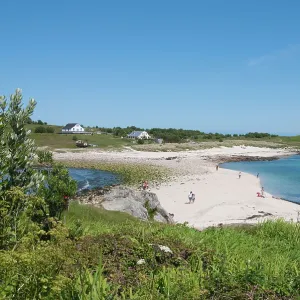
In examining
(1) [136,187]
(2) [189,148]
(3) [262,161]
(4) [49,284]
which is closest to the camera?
(4) [49,284]

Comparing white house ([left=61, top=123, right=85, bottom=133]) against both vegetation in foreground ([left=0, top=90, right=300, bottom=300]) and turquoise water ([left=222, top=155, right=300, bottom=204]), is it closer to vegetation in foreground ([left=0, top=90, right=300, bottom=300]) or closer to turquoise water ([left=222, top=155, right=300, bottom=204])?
turquoise water ([left=222, top=155, right=300, bottom=204])

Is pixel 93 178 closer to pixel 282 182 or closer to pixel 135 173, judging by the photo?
pixel 135 173

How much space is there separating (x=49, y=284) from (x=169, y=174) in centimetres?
5871

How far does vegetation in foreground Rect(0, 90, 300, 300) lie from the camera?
475cm

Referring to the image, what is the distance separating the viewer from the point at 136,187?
158 ft

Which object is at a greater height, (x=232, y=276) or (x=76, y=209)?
(x=232, y=276)

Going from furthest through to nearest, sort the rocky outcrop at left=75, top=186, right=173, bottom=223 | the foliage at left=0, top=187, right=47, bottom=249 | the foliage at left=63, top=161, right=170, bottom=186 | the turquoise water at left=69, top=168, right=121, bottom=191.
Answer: the foliage at left=63, top=161, right=170, bottom=186 → the turquoise water at left=69, top=168, right=121, bottom=191 → the rocky outcrop at left=75, top=186, right=173, bottom=223 → the foliage at left=0, top=187, right=47, bottom=249

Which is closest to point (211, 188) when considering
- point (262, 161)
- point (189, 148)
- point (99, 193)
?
point (99, 193)

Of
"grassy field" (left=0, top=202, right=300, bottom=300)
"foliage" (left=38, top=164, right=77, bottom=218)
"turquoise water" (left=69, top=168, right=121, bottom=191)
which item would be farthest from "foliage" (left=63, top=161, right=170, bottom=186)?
"grassy field" (left=0, top=202, right=300, bottom=300)

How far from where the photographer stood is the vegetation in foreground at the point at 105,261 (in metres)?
4.75

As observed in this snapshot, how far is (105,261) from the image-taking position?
24.7 feet

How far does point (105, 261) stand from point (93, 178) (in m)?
50.7

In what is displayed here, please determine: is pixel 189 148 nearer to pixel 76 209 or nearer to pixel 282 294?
pixel 76 209

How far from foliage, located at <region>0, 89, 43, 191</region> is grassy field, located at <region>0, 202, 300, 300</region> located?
2.14 m
